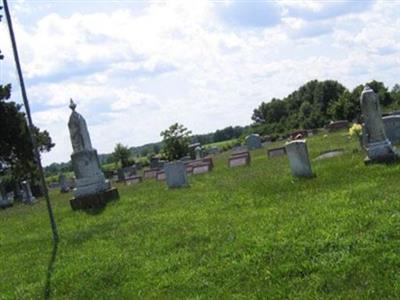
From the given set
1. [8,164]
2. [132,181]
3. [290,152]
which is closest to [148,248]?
[290,152]

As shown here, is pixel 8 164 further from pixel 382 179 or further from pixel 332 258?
pixel 332 258

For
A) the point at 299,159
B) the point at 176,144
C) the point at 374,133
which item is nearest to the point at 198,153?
the point at 176,144

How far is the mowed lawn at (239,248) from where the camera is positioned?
7391mm

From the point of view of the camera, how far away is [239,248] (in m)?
9.17

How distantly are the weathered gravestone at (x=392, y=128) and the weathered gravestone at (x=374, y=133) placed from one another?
23.2ft

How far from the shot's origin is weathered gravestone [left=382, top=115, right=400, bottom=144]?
2247 cm

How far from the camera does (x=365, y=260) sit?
746cm

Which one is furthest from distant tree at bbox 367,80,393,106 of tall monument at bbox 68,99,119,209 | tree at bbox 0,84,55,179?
tall monument at bbox 68,99,119,209

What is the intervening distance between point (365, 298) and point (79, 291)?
4.30 m

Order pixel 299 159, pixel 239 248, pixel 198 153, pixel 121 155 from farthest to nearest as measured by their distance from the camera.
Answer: pixel 121 155 < pixel 198 153 < pixel 299 159 < pixel 239 248

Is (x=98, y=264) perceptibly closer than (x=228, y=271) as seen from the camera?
No

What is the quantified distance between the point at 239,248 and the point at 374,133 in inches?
294

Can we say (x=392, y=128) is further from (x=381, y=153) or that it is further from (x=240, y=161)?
(x=240, y=161)

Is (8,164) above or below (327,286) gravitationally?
above
